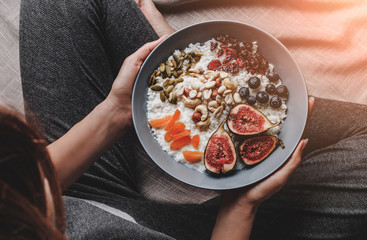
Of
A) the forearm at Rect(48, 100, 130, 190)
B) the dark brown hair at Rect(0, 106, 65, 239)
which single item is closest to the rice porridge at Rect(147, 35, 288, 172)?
the forearm at Rect(48, 100, 130, 190)

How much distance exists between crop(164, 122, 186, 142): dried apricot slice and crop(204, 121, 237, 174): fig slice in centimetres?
9

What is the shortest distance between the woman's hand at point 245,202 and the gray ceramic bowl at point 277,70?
0.9 inches

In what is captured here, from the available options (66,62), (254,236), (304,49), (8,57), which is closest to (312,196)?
(254,236)

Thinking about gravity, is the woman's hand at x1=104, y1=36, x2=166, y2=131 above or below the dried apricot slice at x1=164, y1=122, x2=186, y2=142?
above

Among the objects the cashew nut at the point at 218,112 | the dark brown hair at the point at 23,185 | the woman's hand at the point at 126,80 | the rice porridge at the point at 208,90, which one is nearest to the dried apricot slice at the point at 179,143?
the rice porridge at the point at 208,90

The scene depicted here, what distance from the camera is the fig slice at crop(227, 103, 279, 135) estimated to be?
→ 89cm

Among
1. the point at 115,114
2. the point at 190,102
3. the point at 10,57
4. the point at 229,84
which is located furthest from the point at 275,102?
the point at 10,57

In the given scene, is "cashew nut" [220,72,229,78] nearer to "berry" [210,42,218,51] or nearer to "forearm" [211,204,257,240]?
"berry" [210,42,218,51]

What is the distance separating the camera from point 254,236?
40.4 inches

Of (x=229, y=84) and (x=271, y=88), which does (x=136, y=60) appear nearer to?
(x=229, y=84)

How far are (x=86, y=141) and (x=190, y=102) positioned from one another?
337mm

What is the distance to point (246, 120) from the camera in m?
0.90

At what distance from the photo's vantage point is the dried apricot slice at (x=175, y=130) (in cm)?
92

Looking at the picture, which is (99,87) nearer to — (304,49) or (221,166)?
(221,166)
